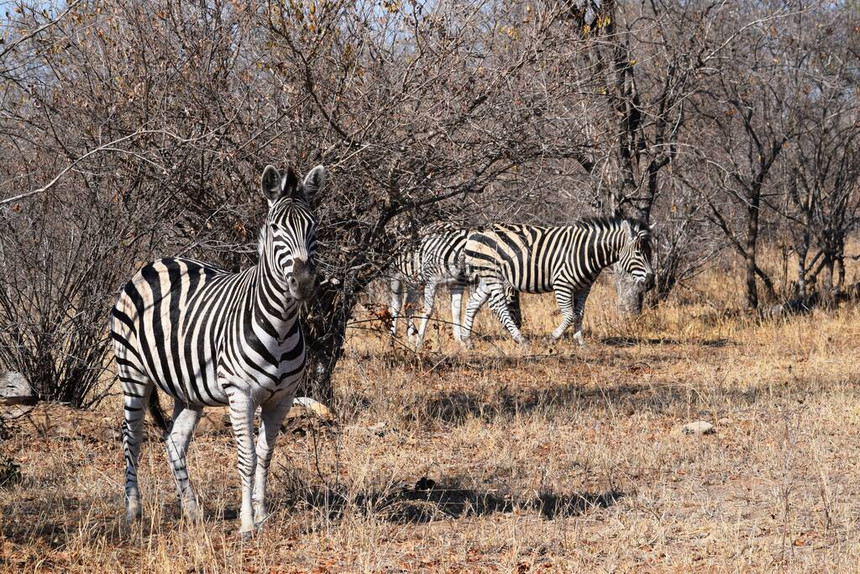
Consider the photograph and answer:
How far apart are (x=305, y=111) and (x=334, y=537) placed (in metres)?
3.81

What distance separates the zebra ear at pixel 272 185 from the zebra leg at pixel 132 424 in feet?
4.99

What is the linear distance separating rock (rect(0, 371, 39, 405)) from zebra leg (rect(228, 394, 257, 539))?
3623 mm

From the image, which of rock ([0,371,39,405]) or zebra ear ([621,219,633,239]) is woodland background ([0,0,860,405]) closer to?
rock ([0,371,39,405])

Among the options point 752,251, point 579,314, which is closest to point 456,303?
point 579,314

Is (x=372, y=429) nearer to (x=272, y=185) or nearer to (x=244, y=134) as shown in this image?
(x=244, y=134)

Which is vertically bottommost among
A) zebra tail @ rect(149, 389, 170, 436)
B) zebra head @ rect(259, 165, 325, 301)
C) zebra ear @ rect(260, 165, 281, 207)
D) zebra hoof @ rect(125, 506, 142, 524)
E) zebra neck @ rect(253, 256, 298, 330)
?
zebra hoof @ rect(125, 506, 142, 524)

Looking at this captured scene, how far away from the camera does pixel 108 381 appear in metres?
10.4

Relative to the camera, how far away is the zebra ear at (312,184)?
570 cm

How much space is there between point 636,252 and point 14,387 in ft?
28.4

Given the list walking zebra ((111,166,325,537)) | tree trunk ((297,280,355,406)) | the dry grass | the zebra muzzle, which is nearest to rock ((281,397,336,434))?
the dry grass

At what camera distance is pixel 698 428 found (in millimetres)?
8398

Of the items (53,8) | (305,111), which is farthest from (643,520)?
(53,8)

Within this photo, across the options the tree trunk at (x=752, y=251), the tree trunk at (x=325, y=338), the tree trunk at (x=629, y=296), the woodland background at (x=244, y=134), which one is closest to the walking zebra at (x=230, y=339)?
the woodland background at (x=244, y=134)

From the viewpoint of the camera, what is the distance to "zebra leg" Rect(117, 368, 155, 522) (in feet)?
19.9
